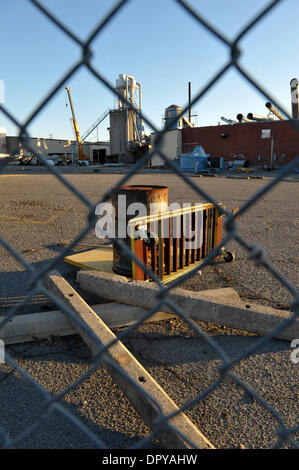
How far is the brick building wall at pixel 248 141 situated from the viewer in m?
24.8

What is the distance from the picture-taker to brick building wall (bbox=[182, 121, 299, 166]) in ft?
81.3

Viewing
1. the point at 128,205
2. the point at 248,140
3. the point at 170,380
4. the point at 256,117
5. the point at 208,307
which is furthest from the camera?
the point at 256,117

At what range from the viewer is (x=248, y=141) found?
26.7 m

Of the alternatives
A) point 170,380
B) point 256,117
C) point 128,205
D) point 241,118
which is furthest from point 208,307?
point 256,117

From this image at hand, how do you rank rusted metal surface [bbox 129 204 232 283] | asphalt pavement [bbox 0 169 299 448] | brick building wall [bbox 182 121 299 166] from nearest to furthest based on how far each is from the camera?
asphalt pavement [bbox 0 169 299 448], rusted metal surface [bbox 129 204 232 283], brick building wall [bbox 182 121 299 166]

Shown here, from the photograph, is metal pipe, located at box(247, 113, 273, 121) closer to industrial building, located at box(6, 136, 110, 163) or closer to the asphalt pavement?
industrial building, located at box(6, 136, 110, 163)

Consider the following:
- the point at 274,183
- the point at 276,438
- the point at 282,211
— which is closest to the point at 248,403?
the point at 276,438

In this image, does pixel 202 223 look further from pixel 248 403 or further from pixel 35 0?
pixel 35 0

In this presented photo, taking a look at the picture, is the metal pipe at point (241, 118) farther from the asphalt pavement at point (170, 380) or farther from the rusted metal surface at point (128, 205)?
the rusted metal surface at point (128, 205)

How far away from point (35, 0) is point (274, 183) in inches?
29.2

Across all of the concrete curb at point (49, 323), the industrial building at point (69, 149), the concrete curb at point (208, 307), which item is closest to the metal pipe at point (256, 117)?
the industrial building at point (69, 149)

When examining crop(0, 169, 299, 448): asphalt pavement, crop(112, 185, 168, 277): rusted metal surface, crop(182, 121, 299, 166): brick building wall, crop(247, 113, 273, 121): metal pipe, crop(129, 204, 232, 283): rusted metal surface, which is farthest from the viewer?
crop(247, 113, 273, 121): metal pipe

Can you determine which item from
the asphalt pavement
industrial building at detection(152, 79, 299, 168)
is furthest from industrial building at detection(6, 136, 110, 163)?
the asphalt pavement

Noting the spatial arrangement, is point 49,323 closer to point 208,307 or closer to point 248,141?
point 208,307
